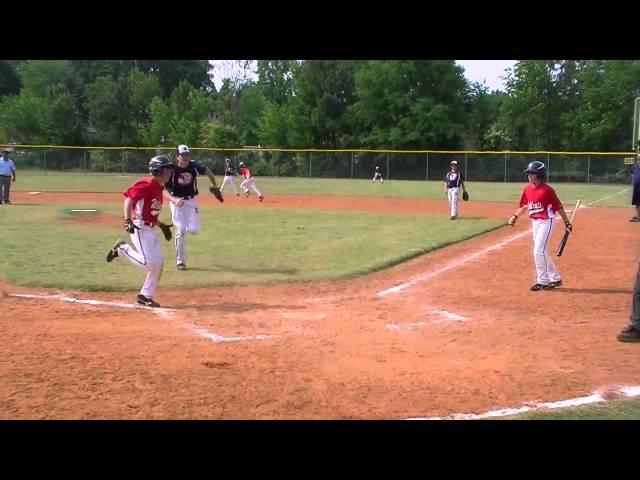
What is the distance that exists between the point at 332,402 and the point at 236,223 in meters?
14.0

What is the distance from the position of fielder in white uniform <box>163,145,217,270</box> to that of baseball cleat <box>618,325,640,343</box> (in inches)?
290

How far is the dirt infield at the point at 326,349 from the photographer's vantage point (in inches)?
197

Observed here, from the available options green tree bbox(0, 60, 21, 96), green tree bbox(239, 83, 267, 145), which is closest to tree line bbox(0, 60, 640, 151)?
green tree bbox(239, 83, 267, 145)

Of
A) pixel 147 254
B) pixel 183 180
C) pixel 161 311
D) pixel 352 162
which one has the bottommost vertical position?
pixel 161 311

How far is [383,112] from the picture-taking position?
6234 centimetres

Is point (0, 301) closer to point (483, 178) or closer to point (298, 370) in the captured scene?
point (298, 370)

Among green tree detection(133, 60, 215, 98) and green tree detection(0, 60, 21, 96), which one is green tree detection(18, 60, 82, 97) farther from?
green tree detection(133, 60, 215, 98)

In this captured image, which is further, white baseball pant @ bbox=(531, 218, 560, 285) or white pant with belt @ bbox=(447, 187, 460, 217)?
white pant with belt @ bbox=(447, 187, 460, 217)

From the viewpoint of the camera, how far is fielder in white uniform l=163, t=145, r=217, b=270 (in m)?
11.0

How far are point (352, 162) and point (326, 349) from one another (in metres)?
45.4

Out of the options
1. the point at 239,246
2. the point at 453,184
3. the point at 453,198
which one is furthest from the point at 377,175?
the point at 239,246

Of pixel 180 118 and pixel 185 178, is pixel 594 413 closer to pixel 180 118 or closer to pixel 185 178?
pixel 185 178

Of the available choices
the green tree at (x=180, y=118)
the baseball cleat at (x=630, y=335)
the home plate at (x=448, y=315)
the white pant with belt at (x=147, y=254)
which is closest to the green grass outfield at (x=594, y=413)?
the baseball cleat at (x=630, y=335)

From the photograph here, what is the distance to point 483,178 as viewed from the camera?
48.4m
